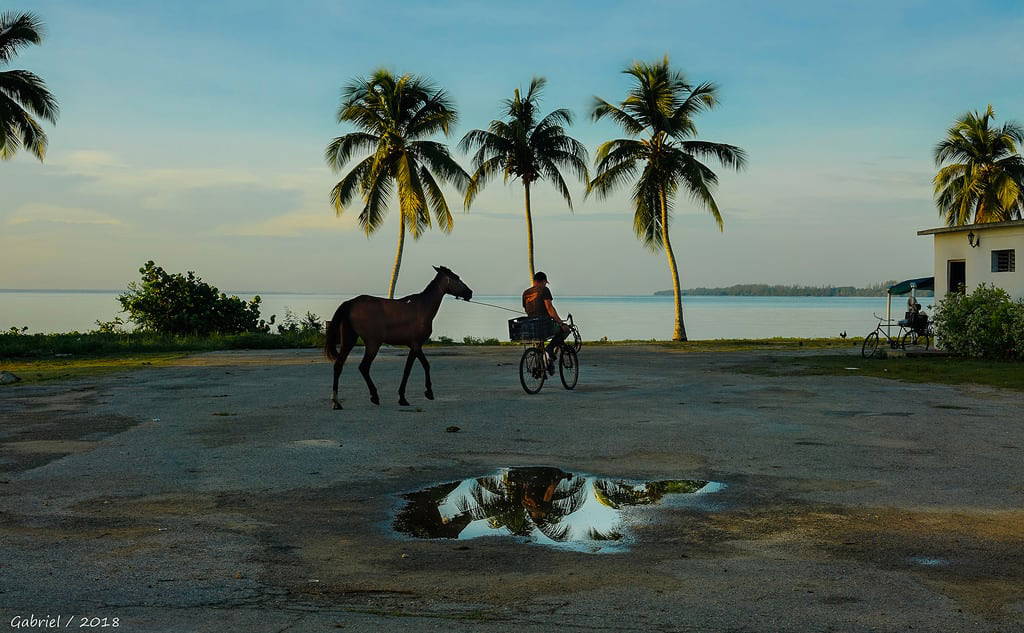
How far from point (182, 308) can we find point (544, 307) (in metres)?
23.8

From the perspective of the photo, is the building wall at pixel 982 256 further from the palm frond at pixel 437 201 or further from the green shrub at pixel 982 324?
the palm frond at pixel 437 201

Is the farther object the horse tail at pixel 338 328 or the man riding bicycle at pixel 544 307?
the man riding bicycle at pixel 544 307

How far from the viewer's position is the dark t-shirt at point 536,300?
1581cm

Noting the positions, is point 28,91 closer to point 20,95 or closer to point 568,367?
point 20,95

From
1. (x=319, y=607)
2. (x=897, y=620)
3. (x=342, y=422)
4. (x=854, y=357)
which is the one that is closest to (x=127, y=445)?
(x=342, y=422)

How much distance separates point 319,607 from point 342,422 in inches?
286

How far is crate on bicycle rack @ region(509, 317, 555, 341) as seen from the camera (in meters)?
15.4

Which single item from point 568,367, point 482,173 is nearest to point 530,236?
point 482,173

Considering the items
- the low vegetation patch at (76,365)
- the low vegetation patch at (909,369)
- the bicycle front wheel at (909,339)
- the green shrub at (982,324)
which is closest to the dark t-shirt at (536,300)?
the low vegetation patch at (909,369)

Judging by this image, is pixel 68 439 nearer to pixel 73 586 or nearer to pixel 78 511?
pixel 78 511

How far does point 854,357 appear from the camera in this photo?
25.6 metres

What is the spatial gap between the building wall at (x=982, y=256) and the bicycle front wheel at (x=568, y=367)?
1591cm

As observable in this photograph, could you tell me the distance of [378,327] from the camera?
14.1 metres

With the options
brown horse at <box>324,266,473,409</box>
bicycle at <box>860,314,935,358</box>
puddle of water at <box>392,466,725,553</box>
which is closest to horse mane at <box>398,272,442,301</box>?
brown horse at <box>324,266,473,409</box>
